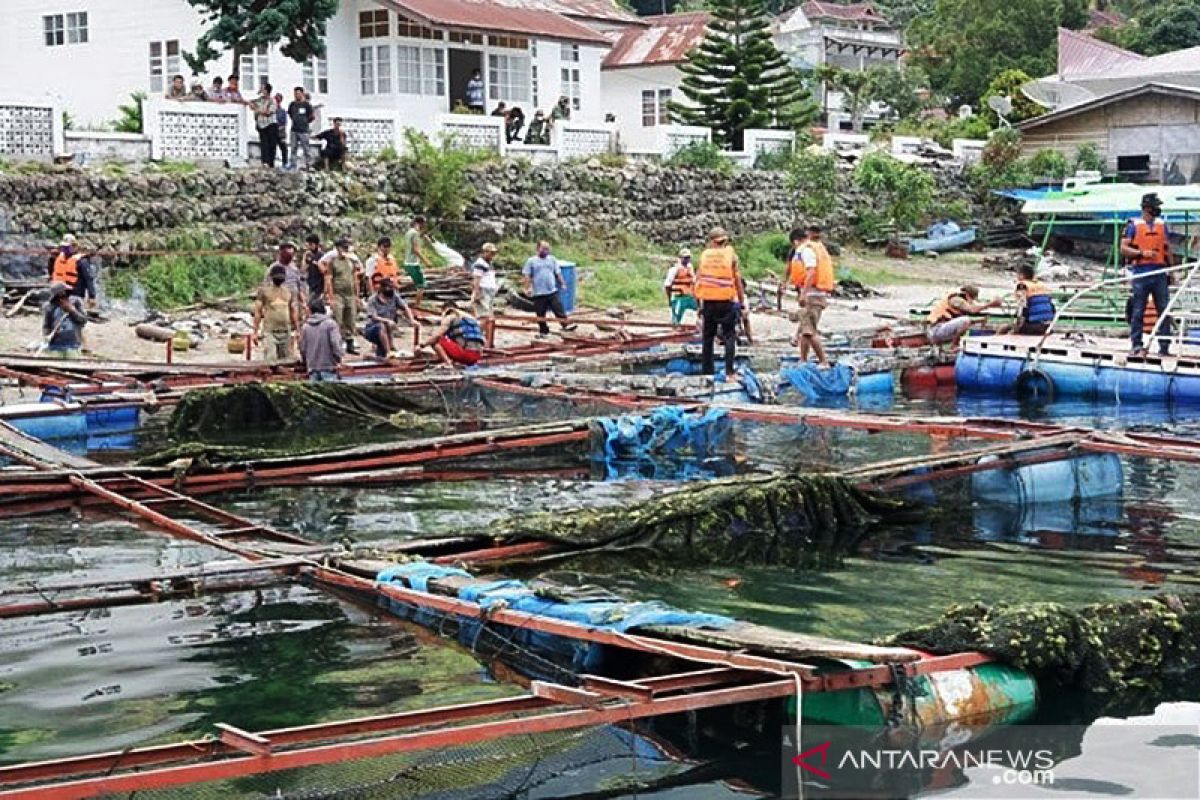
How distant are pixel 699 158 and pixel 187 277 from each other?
15.8 meters

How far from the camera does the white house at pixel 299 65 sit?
36.9 meters

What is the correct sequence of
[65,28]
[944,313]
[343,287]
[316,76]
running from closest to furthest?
[343,287]
[944,313]
[316,76]
[65,28]

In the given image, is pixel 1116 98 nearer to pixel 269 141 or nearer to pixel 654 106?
pixel 654 106

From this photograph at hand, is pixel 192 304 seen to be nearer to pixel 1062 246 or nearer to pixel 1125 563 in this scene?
pixel 1125 563

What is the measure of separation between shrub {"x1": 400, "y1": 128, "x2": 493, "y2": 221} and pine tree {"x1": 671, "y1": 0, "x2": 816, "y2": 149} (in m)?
11.2

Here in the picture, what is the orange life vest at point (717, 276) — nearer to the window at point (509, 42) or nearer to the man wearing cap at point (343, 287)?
the man wearing cap at point (343, 287)

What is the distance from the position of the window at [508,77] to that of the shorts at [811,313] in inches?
893

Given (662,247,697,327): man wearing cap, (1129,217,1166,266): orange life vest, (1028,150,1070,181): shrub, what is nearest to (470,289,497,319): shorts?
(662,247,697,327): man wearing cap

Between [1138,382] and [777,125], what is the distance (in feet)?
82.1

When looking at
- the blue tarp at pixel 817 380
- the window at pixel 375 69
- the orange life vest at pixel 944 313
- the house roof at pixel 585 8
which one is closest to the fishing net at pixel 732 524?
the blue tarp at pixel 817 380

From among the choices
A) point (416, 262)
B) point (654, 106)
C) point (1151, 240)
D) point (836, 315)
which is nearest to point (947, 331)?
point (1151, 240)

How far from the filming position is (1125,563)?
12.0 metres

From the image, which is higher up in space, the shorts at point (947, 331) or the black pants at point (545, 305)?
the black pants at point (545, 305)

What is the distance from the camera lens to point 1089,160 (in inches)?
1724
